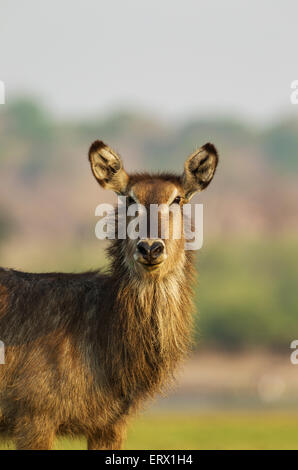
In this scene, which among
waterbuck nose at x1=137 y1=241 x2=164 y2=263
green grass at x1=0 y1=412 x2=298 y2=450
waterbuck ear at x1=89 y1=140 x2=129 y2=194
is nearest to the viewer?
waterbuck nose at x1=137 y1=241 x2=164 y2=263

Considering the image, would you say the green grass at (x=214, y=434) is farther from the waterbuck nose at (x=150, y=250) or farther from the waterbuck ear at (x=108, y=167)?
the waterbuck nose at (x=150, y=250)

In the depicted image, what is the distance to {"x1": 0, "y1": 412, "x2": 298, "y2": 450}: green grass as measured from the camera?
22422 millimetres

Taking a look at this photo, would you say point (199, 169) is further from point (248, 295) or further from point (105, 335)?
point (248, 295)

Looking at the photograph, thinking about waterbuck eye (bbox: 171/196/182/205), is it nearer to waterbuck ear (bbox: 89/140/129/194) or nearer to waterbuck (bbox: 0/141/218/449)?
waterbuck (bbox: 0/141/218/449)

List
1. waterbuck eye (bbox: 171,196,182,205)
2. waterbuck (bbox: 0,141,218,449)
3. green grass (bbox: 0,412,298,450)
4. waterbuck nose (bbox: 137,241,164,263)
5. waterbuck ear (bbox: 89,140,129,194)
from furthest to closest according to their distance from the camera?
1. green grass (bbox: 0,412,298,450)
2. waterbuck ear (bbox: 89,140,129,194)
3. waterbuck eye (bbox: 171,196,182,205)
4. waterbuck (bbox: 0,141,218,449)
5. waterbuck nose (bbox: 137,241,164,263)

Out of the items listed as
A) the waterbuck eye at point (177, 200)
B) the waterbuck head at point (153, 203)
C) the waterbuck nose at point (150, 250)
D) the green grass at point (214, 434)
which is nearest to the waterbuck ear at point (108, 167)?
the waterbuck head at point (153, 203)

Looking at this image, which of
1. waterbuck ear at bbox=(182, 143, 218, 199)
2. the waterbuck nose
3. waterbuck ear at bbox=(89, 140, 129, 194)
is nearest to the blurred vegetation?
waterbuck ear at bbox=(182, 143, 218, 199)

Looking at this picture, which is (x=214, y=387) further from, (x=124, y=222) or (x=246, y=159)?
(x=246, y=159)

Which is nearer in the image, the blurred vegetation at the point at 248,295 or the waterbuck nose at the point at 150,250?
the waterbuck nose at the point at 150,250

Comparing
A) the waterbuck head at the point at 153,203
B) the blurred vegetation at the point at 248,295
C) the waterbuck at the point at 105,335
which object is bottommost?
the waterbuck at the point at 105,335

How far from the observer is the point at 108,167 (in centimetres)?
1185

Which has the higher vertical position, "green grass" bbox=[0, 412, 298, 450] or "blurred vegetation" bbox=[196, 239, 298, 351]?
"blurred vegetation" bbox=[196, 239, 298, 351]

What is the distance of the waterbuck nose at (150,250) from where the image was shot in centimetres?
1075

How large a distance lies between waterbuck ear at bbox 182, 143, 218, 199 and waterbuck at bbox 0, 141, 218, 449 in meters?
0.01
